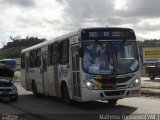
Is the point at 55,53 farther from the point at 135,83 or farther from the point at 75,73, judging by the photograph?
the point at 135,83

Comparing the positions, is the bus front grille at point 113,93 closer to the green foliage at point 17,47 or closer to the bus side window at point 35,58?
the bus side window at point 35,58

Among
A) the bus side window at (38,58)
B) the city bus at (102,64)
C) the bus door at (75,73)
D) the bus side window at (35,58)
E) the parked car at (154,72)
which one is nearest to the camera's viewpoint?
the city bus at (102,64)

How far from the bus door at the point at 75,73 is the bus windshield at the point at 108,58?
22.8 inches

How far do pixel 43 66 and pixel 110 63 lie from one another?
24.0 ft

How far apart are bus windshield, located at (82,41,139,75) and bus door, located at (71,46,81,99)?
579mm

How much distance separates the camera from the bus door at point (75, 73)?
18.4m

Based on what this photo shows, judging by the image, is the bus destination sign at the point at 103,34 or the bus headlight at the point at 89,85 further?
the bus destination sign at the point at 103,34

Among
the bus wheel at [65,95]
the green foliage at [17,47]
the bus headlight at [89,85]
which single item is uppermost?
the green foliage at [17,47]

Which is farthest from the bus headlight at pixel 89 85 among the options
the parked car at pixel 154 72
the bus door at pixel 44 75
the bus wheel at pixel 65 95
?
the parked car at pixel 154 72

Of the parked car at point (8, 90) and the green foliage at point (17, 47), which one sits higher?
the green foliage at point (17, 47)

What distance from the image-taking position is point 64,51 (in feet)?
66.9

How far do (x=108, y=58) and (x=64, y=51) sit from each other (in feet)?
9.47

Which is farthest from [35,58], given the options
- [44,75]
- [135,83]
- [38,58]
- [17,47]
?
[17,47]

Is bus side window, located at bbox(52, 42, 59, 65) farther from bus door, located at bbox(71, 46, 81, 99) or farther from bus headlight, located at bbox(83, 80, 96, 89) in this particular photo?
bus headlight, located at bbox(83, 80, 96, 89)
